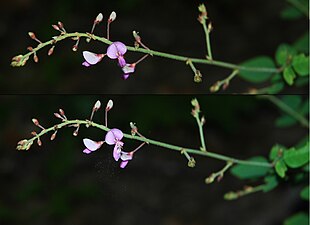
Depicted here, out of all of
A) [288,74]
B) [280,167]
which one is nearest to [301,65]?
[288,74]

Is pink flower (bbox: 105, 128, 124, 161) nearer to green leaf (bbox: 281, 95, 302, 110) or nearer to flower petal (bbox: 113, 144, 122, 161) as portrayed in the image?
flower petal (bbox: 113, 144, 122, 161)

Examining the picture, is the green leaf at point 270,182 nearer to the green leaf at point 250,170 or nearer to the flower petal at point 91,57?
the green leaf at point 250,170

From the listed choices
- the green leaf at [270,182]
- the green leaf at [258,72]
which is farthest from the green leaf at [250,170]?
the green leaf at [258,72]

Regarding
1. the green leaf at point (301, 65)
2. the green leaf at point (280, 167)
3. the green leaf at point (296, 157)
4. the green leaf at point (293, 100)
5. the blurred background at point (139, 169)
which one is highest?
the green leaf at point (301, 65)

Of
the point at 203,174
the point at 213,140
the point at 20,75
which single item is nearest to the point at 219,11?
the point at 213,140

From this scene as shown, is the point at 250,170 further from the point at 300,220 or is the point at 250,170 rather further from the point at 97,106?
the point at 97,106

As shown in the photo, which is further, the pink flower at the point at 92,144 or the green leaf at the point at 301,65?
the green leaf at the point at 301,65

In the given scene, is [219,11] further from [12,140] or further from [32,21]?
[12,140]
